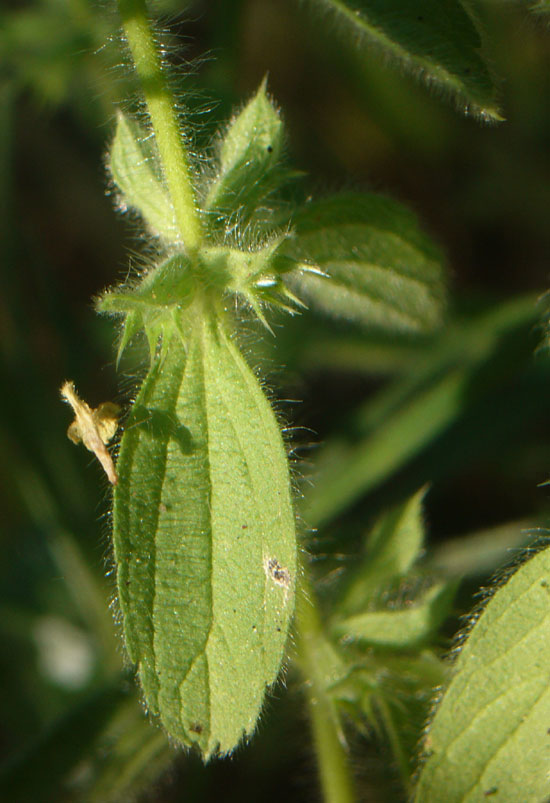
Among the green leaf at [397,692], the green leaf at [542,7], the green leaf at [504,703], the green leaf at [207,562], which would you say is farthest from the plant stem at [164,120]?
the green leaf at [397,692]

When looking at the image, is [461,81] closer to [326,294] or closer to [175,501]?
[326,294]

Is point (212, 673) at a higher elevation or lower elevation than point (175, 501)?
lower

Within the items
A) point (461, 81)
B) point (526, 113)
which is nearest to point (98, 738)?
point (461, 81)

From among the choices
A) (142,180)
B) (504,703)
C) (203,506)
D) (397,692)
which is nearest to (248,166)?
(142,180)

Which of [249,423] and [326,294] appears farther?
[326,294]

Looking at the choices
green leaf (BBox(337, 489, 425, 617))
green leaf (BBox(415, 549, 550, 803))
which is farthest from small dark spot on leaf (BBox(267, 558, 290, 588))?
green leaf (BBox(337, 489, 425, 617))

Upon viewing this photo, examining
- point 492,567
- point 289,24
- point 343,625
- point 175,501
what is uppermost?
point 289,24

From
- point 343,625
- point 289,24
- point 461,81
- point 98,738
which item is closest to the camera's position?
point 461,81
